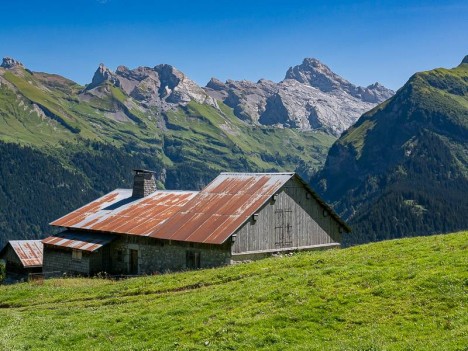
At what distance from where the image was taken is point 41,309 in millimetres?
32938

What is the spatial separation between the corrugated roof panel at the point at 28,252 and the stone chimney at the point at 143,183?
56.8ft

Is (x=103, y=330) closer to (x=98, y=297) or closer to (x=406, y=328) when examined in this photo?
(x=98, y=297)

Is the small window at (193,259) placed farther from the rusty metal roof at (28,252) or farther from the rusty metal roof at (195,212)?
the rusty metal roof at (28,252)

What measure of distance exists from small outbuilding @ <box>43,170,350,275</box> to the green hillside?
47.0ft

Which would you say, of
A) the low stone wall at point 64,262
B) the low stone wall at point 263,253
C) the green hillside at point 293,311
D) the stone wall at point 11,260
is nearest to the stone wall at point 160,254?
the low stone wall at point 263,253

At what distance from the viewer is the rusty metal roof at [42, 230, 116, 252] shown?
56.6m

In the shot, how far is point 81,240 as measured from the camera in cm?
5950

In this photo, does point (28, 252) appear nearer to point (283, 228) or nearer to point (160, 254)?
point (160, 254)

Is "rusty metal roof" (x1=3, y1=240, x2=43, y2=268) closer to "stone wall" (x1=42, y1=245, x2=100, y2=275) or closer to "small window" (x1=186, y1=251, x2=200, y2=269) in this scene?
"stone wall" (x1=42, y1=245, x2=100, y2=275)

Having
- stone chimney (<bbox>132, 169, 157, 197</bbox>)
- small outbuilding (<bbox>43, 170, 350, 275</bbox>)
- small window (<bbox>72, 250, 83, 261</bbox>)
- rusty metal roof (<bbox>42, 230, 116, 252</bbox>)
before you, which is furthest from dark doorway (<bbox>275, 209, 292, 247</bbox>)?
small window (<bbox>72, 250, 83, 261</bbox>)

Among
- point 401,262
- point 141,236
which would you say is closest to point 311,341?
point 401,262

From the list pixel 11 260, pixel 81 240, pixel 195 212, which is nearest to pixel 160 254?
pixel 195 212

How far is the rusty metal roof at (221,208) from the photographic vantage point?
48.2 meters

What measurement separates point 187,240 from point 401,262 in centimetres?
2386
